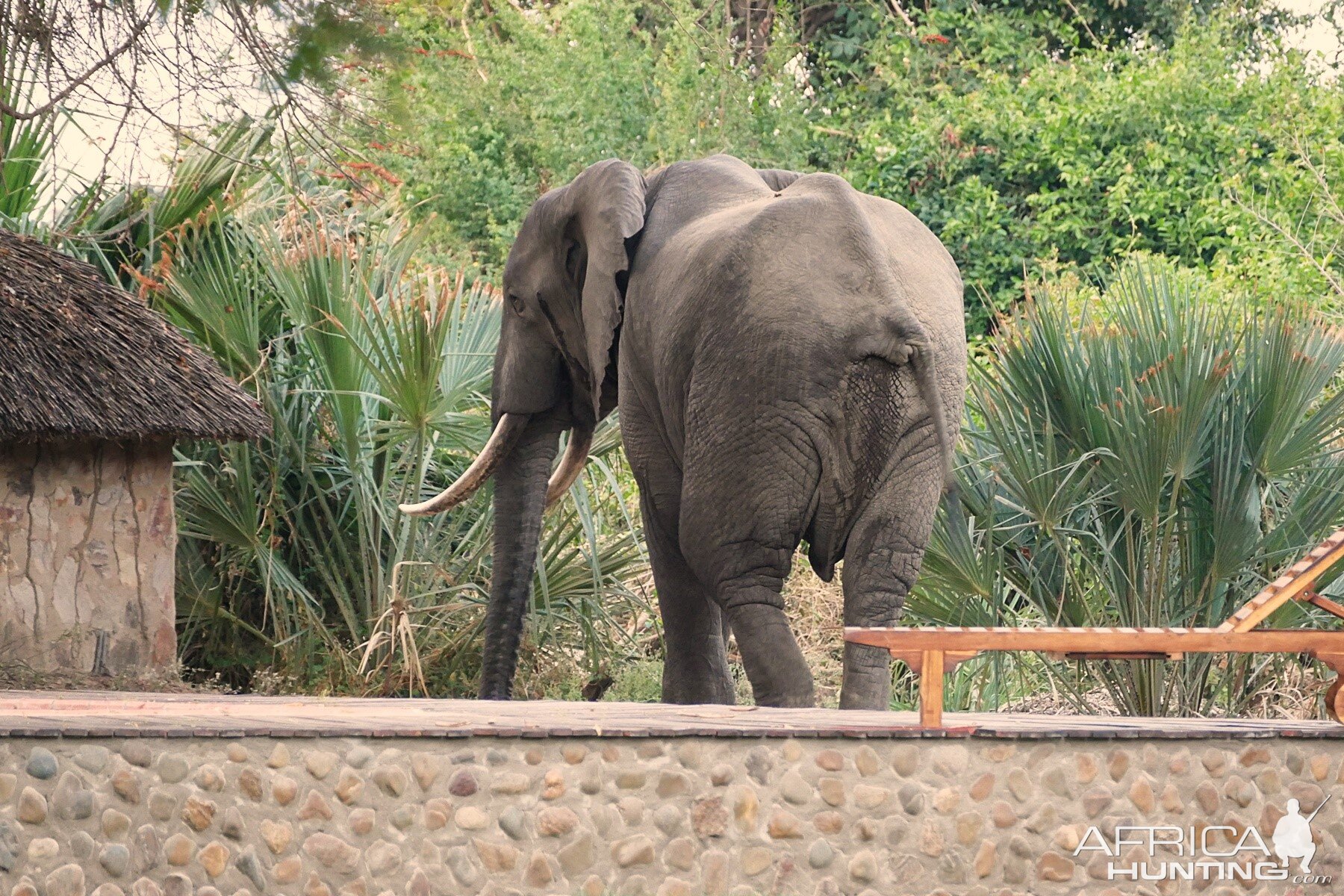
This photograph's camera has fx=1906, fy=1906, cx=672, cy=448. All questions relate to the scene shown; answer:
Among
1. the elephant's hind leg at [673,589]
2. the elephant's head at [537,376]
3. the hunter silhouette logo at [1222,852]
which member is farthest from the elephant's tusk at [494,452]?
the hunter silhouette logo at [1222,852]

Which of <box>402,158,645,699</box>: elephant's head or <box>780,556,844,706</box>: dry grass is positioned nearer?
<box>402,158,645,699</box>: elephant's head

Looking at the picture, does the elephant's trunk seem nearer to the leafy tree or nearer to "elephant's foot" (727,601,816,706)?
"elephant's foot" (727,601,816,706)

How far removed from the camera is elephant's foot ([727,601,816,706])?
6.70 metres

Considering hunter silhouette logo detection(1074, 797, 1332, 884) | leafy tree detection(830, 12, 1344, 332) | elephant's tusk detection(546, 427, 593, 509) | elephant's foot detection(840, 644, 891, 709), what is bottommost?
hunter silhouette logo detection(1074, 797, 1332, 884)

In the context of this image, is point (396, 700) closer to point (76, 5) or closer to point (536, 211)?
point (536, 211)

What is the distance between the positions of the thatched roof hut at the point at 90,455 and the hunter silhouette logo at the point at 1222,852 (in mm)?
5423

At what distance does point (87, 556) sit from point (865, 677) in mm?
4438

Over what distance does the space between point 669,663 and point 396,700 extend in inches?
43.3

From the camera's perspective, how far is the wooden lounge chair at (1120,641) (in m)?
5.28

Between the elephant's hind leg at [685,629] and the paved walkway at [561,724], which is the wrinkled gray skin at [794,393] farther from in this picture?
the paved walkway at [561,724]

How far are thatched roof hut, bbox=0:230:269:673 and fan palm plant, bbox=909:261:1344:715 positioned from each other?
3717 mm

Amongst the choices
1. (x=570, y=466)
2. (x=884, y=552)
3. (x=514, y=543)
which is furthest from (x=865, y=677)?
(x=570, y=466)

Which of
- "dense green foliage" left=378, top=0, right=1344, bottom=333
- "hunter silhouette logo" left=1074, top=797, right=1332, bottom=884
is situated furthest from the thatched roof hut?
"dense green foliage" left=378, top=0, right=1344, bottom=333

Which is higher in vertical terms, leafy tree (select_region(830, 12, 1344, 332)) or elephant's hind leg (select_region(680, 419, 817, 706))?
leafy tree (select_region(830, 12, 1344, 332))
